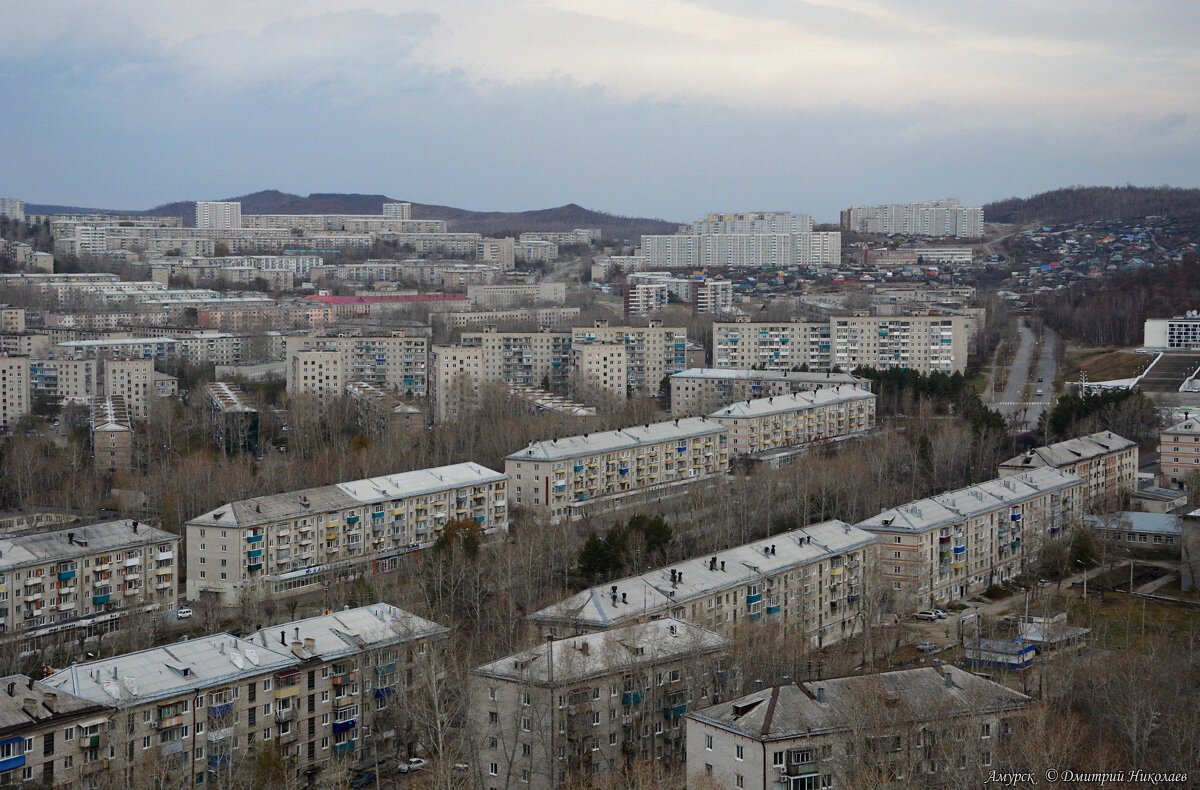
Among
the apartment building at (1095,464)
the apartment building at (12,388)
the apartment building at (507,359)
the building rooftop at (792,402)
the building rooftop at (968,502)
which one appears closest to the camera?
the building rooftop at (968,502)

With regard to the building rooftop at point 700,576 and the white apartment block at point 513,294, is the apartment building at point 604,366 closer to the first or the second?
the building rooftop at point 700,576

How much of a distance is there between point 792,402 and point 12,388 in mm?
12885

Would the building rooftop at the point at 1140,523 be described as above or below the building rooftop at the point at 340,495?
below

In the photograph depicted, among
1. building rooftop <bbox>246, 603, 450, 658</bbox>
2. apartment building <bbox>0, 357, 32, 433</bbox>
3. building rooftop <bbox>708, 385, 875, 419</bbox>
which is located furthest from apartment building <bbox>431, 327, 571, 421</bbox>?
building rooftop <bbox>246, 603, 450, 658</bbox>

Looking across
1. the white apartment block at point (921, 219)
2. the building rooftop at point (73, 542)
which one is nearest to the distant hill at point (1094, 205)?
the white apartment block at point (921, 219)

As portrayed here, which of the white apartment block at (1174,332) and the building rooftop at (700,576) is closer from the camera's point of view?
the building rooftop at (700,576)

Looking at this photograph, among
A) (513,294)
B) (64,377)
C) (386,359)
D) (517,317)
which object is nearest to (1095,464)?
(386,359)

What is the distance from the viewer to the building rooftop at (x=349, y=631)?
29.5 ft

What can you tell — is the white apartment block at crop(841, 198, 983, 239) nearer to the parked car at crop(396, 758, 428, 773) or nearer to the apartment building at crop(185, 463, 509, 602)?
the apartment building at crop(185, 463, 509, 602)

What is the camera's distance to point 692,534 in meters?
13.8

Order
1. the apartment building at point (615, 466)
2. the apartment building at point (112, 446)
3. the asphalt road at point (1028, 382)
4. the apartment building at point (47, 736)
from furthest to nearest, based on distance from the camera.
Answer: the asphalt road at point (1028, 382) → the apartment building at point (112, 446) → the apartment building at point (615, 466) → the apartment building at point (47, 736)

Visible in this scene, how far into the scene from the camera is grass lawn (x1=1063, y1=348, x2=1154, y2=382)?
979 inches

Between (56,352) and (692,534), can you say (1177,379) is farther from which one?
(56,352)

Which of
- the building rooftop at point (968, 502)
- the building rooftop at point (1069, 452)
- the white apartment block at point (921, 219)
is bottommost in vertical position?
Result: the building rooftop at point (968, 502)
